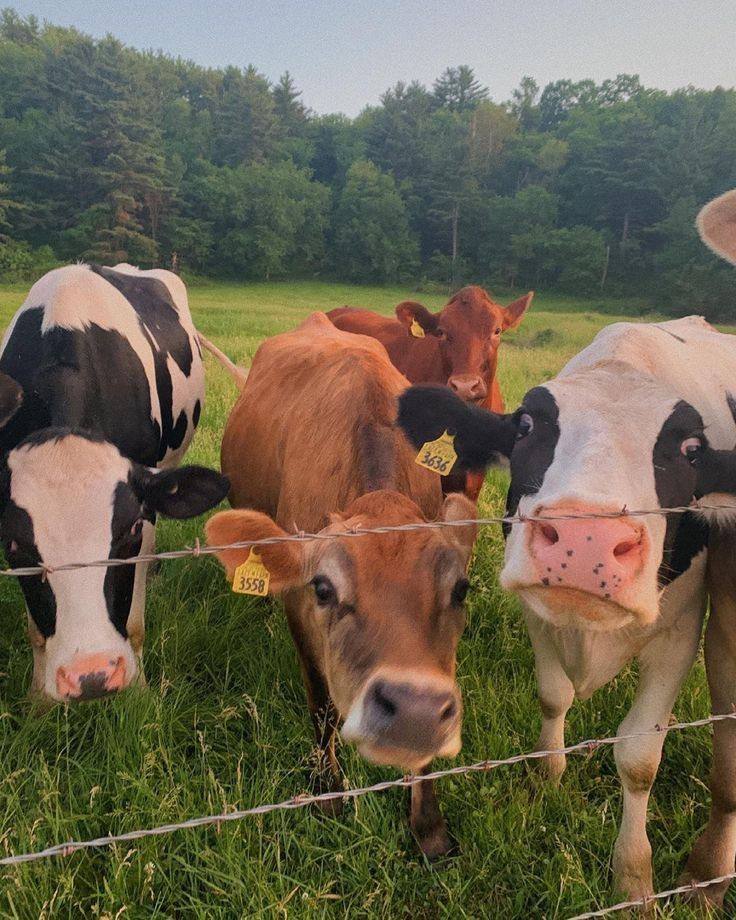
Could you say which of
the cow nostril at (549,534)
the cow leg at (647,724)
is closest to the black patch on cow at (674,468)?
the cow leg at (647,724)

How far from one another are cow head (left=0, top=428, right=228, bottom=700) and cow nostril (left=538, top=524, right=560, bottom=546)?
1623 millimetres

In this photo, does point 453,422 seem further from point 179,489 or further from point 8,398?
point 8,398

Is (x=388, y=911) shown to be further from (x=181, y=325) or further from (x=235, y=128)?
(x=235, y=128)

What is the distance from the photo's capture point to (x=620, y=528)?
1.56 meters

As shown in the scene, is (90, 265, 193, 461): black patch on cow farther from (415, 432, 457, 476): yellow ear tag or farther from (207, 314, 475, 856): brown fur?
(415, 432, 457, 476): yellow ear tag

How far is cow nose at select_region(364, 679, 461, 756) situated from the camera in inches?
65.5

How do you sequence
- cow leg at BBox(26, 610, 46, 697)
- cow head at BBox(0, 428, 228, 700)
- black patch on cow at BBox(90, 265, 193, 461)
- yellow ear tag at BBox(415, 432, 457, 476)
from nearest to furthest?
cow head at BBox(0, 428, 228, 700)
yellow ear tag at BBox(415, 432, 457, 476)
cow leg at BBox(26, 610, 46, 697)
black patch on cow at BBox(90, 265, 193, 461)

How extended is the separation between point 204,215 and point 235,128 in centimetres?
1622

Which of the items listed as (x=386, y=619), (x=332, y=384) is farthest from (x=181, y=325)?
(x=386, y=619)

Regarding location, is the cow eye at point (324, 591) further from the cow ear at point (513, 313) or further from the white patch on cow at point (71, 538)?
the cow ear at point (513, 313)

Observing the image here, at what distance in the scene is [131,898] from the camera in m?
1.90

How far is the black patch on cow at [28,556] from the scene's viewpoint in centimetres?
232

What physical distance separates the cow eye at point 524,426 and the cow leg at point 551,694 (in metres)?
0.86

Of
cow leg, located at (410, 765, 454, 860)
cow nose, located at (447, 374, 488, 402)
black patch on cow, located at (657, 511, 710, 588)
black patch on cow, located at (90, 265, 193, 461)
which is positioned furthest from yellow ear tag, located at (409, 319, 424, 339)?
cow leg, located at (410, 765, 454, 860)
